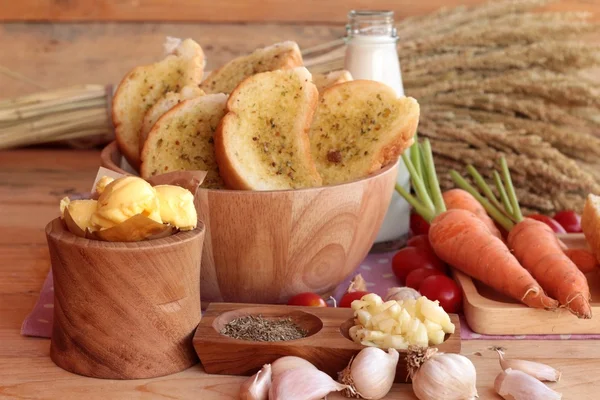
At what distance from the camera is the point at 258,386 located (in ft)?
3.25

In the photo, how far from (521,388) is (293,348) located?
11.2 inches

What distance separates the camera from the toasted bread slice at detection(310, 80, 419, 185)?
1.32 meters

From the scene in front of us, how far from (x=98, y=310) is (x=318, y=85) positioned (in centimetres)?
62

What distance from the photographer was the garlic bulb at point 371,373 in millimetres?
988

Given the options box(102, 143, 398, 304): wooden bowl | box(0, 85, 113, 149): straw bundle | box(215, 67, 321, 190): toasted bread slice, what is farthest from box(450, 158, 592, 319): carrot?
box(0, 85, 113, 149): straw bundle

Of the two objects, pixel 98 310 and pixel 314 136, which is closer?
pixel 98 310

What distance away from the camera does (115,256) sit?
1.00 metres

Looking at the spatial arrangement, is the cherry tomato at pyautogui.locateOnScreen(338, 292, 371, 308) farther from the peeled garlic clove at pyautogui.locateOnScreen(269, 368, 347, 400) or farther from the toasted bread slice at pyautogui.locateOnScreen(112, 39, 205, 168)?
the toasted bread slice at pyautogui.locateOnScreen(112, 39, 205, 168)

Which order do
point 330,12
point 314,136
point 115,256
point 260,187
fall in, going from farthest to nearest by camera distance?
point 330,12 < point 314,136 < point 260,187 < point 115,256

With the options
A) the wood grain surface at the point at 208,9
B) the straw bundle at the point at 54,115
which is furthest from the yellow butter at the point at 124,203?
the wood grain surface at the point at 208,9

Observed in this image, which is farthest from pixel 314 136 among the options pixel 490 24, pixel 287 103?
pixel 490 24

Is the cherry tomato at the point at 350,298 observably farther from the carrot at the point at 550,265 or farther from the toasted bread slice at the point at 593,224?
the toasted bread slice at the point at 593,224

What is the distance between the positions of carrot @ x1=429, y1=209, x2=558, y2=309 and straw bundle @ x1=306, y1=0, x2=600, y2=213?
411 mm

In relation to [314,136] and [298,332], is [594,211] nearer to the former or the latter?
[314,136]
